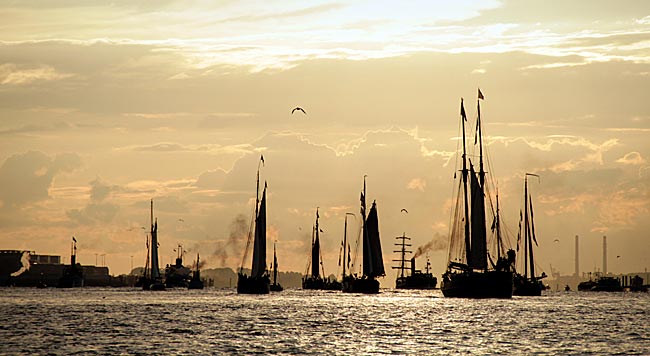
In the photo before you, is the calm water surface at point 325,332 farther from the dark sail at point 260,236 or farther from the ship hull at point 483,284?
the dark sail at point 260,236

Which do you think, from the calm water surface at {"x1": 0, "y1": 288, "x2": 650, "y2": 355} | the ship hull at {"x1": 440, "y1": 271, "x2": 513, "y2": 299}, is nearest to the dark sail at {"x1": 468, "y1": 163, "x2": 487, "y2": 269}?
the ship hull at {"x1": 440, "y1": 271, "x2": 513, "y2": 299}

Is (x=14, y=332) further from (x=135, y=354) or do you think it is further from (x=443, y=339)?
(x=443, y=339)

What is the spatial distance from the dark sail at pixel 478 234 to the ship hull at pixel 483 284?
1.57 m

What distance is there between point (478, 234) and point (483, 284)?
6.57 meters

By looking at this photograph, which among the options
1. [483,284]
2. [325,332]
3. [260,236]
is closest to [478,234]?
[483,284]

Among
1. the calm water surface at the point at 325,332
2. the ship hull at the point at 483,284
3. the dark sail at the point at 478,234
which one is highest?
the dark sail at the point at 478,234

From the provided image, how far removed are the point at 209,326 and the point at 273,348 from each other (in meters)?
26.6

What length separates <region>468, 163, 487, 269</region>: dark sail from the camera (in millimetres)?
155625

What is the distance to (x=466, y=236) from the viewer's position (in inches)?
6216

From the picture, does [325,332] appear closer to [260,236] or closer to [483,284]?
[483,284]

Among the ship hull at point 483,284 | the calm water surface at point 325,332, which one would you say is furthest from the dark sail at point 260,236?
the calm water surface at point 325,332

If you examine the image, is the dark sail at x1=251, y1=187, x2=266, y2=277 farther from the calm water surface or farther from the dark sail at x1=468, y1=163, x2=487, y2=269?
the calm water surface

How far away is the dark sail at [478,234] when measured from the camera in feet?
511

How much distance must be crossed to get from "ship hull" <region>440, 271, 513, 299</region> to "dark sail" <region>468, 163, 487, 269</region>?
1572mm
